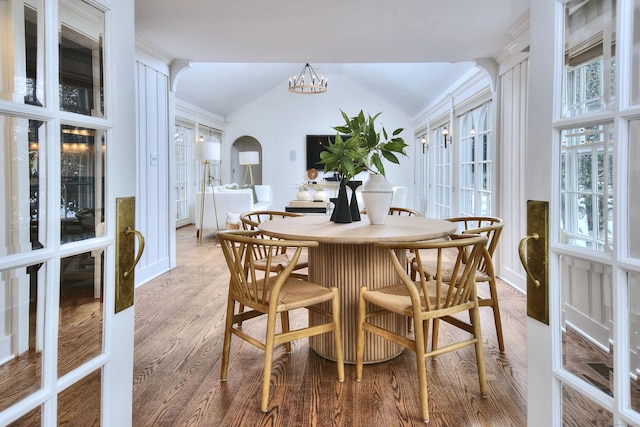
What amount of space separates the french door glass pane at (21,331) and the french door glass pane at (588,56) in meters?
1.26

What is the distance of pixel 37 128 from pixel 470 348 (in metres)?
2.33

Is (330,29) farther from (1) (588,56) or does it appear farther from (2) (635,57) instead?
(2) (635,57)

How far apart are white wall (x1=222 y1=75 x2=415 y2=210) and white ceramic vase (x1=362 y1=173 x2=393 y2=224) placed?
789 centimetres

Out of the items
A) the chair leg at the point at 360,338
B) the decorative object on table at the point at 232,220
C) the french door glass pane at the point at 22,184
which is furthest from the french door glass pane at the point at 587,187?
the decorative object on table at the point at 232,220

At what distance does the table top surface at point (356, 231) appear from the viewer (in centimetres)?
183

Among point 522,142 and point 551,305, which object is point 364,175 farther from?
point 551,305

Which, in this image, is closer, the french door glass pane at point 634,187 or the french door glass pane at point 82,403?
the french door glass pane at point 634,187

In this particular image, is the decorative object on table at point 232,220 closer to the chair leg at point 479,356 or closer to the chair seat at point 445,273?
the chair seat at point 445,273

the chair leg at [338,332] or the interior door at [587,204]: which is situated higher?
the interior door at [587,204]

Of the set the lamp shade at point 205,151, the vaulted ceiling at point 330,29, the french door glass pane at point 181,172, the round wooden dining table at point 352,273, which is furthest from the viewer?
the french door glass pane at point 181,172

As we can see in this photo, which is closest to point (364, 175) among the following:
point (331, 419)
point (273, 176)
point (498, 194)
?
point (273, 176)

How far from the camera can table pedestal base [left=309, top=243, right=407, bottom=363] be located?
212 centimetres

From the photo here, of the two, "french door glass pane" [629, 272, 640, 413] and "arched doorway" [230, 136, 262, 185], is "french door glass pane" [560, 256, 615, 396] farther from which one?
"arched doorway" [230, 136, 262, 185]

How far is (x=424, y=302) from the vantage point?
71.1 inches
